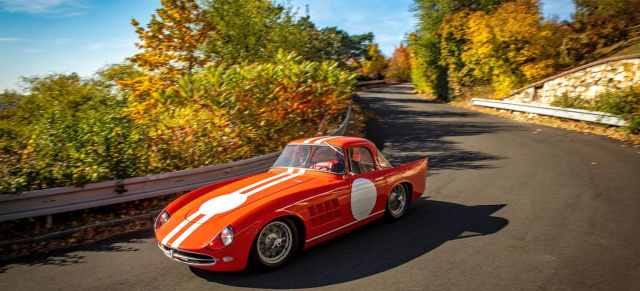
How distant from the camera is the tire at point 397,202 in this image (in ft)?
19.2

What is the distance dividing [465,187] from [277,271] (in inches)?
186

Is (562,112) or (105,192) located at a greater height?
(562,112)

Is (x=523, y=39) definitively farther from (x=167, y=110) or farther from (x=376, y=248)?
(x=376, y=248)

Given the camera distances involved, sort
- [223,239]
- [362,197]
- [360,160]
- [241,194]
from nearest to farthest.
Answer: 1. [223,239]
2. [241,194]
3. [362,197]
4. [360,160]

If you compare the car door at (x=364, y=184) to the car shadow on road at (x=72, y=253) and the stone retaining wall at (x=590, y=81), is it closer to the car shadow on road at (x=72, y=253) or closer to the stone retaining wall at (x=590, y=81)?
the car shadow on road at (x=72, y=253)

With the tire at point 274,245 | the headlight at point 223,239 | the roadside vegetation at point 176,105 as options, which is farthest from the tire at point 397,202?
the roadside vegetation at point 176,105

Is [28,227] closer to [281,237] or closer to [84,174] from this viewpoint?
[84,174]

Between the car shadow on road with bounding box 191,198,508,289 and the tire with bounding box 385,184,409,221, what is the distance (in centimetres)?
11

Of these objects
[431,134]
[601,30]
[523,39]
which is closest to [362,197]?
[431,134]

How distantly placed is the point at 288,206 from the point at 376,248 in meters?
1.32

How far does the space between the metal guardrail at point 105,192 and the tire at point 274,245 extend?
357 cm

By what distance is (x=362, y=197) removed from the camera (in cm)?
533

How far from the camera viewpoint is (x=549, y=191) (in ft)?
22.9

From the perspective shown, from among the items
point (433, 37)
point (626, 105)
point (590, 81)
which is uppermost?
point (433, 37)
